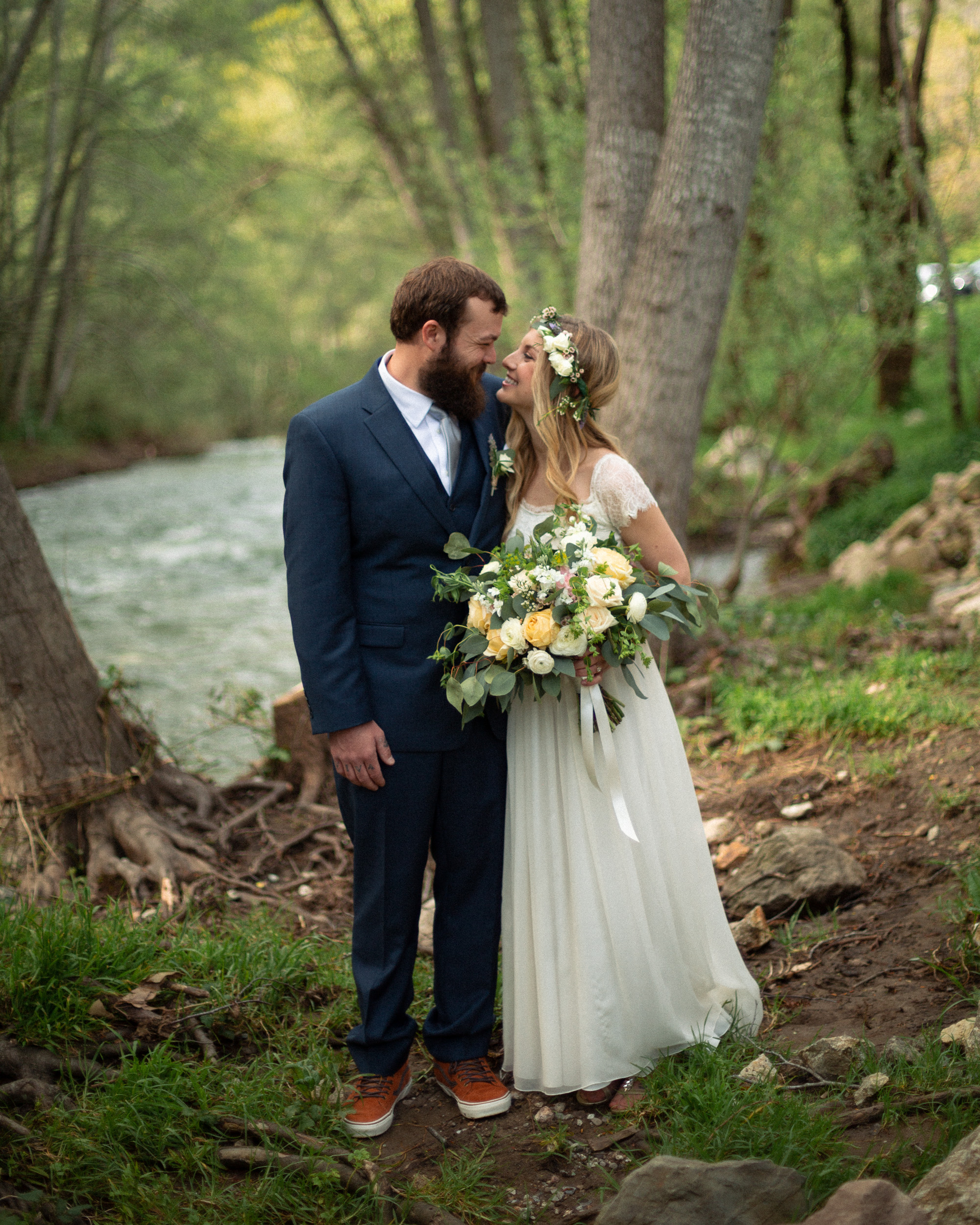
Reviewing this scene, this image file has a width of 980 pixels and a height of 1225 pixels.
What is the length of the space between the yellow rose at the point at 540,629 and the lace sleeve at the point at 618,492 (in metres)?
0.46

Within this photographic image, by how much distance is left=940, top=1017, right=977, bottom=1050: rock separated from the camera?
8.59 ft

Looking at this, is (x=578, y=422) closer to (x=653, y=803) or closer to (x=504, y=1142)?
(x=653, y=803)

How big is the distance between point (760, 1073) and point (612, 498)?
1.65m

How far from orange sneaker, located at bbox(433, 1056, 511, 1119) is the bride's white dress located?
0.25 feet

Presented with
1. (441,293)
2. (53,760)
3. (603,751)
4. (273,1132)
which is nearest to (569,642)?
(603,751)

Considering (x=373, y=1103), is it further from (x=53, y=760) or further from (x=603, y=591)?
(x=53, y=760)

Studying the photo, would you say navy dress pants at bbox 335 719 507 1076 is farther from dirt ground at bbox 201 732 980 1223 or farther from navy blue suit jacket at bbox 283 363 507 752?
dirt ground at bbox 201 732 980 1223

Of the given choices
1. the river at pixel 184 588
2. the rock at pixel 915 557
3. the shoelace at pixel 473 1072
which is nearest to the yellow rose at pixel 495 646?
the shoelace at pixel 473 1072

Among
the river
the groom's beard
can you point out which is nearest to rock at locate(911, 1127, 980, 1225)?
the groom's beard

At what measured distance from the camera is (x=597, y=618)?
2.67 meters

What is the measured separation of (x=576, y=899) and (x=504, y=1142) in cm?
69

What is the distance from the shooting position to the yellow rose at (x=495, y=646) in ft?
8.77

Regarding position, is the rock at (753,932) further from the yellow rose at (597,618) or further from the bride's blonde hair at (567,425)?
the bride's blonde hair at (567,425)

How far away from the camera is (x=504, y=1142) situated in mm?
2740
